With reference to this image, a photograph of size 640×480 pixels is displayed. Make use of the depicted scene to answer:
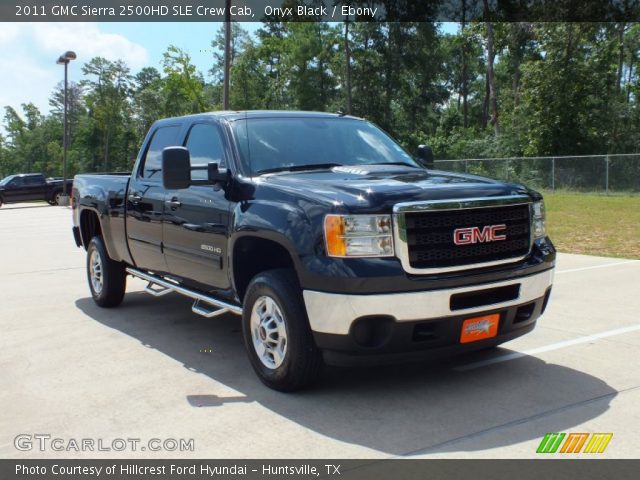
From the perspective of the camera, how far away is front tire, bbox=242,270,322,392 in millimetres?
4535

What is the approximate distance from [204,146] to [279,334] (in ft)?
6.84

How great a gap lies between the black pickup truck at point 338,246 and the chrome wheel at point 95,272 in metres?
2.02

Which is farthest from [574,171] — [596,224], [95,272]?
[95,272]

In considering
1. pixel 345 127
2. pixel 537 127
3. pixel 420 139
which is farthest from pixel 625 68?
pixel 345 127

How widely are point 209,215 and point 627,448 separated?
11.0ft

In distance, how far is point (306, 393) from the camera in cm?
476

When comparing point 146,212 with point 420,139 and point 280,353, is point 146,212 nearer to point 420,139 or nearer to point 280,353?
point 280,353

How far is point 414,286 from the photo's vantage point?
4.28m

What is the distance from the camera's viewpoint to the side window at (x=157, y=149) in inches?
261

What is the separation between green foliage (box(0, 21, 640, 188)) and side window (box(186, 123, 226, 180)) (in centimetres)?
2491

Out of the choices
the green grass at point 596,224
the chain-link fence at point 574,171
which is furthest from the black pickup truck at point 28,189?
the green grass at point 596,224

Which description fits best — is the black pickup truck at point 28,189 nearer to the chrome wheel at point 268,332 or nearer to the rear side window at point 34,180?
the rear side window at point 34,180

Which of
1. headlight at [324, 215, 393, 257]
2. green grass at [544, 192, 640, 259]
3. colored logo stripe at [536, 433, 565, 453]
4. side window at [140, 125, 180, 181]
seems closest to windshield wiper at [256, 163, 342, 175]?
headlight at [324, 215, 393, 257]

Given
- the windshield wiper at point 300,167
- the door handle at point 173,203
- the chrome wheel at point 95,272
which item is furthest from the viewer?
the chrome wheel at point 95,272
